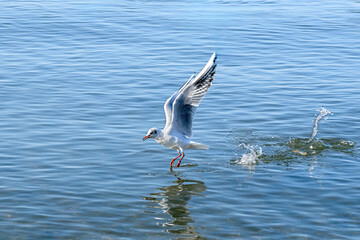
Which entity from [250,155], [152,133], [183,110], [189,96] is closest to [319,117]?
[250,155]

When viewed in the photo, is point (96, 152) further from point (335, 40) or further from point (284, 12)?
point (284, 12)

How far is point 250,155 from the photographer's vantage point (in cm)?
1546

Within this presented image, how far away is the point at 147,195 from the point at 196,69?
32.4 ft

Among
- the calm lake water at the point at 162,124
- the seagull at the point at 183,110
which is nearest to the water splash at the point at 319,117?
the calm lake water at the point at 162,124

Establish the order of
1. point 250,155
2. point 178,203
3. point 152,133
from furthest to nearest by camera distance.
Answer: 1. point 250,155
2. point 152,133
3. point 178,203

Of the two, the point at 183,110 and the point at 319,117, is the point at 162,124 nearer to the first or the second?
the point at 183,110

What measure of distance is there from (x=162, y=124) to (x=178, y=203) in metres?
4.61

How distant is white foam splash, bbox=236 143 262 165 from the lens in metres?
15.2

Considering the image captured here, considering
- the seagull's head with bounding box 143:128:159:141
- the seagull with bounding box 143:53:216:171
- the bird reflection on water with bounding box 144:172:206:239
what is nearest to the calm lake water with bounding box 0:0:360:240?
the bird reflection on water with bounding box 144:172:206:239

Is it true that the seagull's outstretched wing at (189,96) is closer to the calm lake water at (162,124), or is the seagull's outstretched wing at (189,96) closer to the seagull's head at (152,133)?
the seagull's head at (152,133)

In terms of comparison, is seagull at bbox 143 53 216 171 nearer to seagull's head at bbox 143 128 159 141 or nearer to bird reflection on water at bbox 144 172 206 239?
seagull's head at bbox 143 128 159 141

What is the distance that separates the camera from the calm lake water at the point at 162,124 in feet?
40.9

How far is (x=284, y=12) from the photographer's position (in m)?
34.6

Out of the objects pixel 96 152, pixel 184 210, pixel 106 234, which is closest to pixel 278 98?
pixel 96 152
